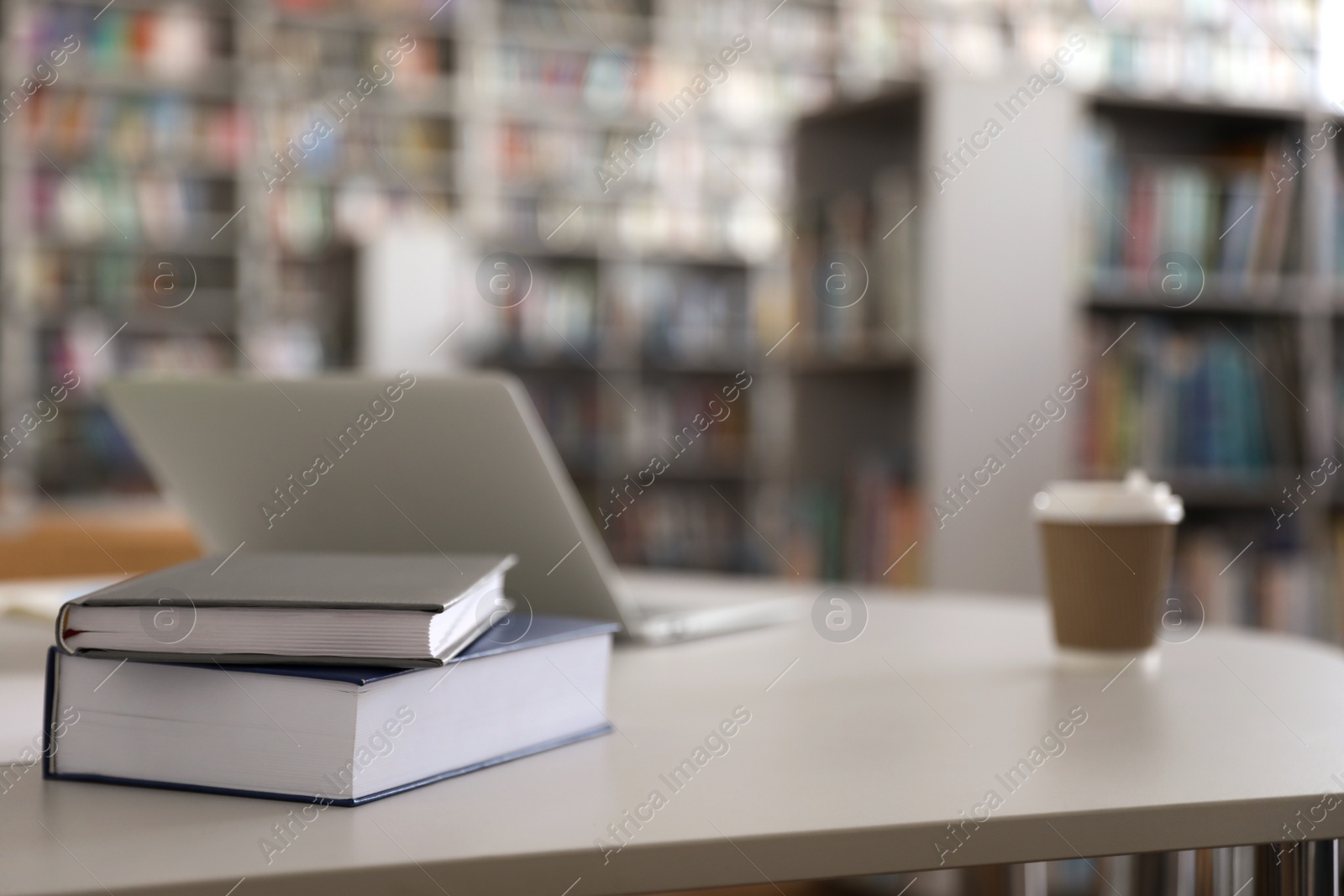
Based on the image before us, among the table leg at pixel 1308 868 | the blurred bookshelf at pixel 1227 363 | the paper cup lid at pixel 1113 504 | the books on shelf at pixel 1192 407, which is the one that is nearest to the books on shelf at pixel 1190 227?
the blurred bookshelf at pixel 1227 363

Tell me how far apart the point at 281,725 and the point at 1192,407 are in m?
2.19

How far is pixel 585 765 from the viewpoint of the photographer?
571 millimetres

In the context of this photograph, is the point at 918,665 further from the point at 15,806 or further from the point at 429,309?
the point at 429,309

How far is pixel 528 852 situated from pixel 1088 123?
7.75 ft

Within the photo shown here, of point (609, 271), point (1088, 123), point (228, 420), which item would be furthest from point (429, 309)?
point (228, 420)

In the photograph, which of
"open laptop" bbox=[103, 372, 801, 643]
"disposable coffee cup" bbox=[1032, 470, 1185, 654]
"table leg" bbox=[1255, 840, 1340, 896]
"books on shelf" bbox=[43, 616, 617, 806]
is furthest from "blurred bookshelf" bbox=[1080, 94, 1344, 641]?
"books on shelf" bbox=[43, 616, 617, 806]

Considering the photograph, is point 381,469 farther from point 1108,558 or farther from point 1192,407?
point 1192,407

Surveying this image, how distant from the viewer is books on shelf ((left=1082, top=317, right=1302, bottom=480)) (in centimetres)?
237

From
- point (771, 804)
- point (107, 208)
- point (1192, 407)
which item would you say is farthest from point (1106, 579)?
point (107, 208)

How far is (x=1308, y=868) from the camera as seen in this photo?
22.4 inches

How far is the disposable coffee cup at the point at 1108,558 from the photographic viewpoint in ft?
2.58

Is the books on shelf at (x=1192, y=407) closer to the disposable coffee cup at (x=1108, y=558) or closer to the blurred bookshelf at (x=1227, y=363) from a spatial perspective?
the blurred bookshelf at (x=1227, y=363)

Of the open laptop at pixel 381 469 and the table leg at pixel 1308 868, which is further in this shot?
the open laptop at pixel 381 469

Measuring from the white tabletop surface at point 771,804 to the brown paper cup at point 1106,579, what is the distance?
0.06 metres
